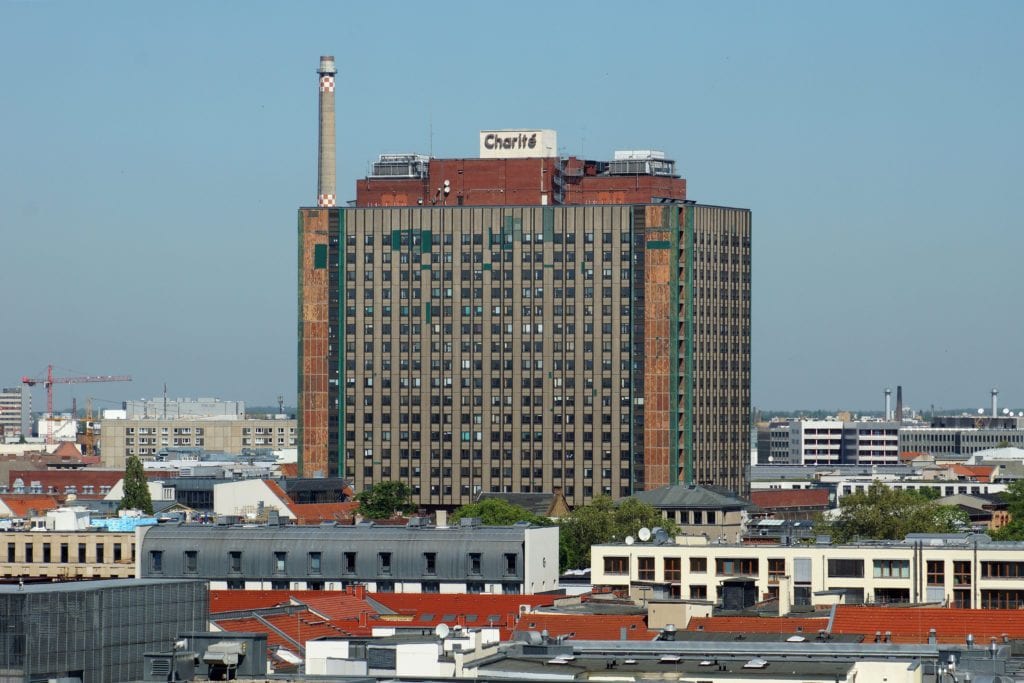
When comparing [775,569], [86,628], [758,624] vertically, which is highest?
[86,628]

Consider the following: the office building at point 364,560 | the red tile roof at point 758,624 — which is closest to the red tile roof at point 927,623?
the red tile roof at point 758,624

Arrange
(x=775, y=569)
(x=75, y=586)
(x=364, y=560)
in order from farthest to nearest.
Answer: (x=364, y=560) → (x=775, y=569) → (x=75, y=586)

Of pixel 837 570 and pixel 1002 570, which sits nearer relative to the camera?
pixel 1002 570

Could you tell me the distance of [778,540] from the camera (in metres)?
183

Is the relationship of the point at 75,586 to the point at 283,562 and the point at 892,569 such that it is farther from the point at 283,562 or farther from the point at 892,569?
the point at 283,562

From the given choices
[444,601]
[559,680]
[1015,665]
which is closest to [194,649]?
[559,680]

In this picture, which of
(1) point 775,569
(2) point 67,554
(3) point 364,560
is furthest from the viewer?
(2) point 67,554

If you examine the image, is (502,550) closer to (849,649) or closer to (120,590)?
(849,649)

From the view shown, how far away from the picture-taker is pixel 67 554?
625 ft

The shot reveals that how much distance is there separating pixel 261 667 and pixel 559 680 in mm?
10728

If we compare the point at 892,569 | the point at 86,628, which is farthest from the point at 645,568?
the point at 86,628

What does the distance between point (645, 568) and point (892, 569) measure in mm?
17073

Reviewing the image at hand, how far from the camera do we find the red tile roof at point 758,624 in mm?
122938

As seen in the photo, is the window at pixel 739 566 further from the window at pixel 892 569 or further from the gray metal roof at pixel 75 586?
the gray metal roof at pixel 75 586
